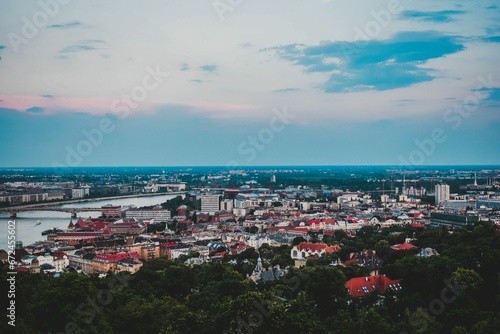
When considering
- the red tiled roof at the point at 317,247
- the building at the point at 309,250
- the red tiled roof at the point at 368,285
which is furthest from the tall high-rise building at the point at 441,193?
the red tiled roof at the point at 368,285

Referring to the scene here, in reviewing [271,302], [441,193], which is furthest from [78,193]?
[271,302]

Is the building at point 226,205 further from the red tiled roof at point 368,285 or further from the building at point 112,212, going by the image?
the red tiled roof at point 368,285

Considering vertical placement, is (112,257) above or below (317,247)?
below

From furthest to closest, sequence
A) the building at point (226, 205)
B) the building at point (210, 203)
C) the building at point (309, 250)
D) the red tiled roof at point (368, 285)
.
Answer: the building at point (226, 205)
the building at point (210, 203)
the building at point (309, 250)
the red tiled roof at point (368, 285)

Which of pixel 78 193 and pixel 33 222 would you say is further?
pixel 78 193

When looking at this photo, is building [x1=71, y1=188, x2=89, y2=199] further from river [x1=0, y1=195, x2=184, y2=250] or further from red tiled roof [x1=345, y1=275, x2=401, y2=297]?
red tiled roof [x1=345, y1=275, x2=401, y2=297]

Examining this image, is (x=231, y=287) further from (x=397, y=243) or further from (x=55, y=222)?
(x=55, y=222)

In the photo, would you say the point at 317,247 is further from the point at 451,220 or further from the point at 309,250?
the point at 451,220
